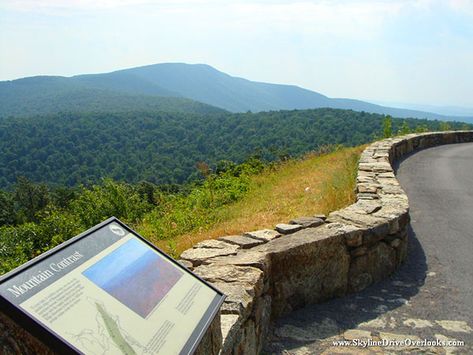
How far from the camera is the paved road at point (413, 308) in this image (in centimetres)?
370

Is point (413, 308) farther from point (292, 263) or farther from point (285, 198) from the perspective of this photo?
point (285, 198)

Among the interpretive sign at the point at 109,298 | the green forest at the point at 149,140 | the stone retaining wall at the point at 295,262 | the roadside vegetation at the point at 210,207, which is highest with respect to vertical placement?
the interpretive sign at the point at 109,298

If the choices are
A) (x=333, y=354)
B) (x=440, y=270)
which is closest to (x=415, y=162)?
(x=440, y=270)

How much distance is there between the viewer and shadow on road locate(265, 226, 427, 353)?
3.80 meters

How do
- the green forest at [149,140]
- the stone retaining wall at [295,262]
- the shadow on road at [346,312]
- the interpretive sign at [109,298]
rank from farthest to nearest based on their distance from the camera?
the green forest at [149,140] < the shadow on road at [346,312] < the stone retaining wall at [295,262] < the interpretive sign at [109,298]

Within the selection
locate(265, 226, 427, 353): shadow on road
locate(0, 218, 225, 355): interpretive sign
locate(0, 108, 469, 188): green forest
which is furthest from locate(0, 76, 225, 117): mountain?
locate(0, 218, 225, 355): interpretive sign

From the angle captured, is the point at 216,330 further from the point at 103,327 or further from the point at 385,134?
the point at 385,134

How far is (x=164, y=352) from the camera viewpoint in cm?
193

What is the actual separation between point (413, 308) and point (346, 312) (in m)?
0.64

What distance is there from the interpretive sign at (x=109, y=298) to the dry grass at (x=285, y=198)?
274cm

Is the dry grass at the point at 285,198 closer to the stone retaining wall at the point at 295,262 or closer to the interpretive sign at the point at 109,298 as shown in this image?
the stone retaining wall at the point at 295,262

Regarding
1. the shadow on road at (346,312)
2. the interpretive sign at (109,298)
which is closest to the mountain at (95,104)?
the shadow on road at (346,312)

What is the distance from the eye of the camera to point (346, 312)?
4.20 m

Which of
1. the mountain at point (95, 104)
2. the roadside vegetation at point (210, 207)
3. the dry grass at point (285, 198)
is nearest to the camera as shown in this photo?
the dry grass at point (285, 198)
